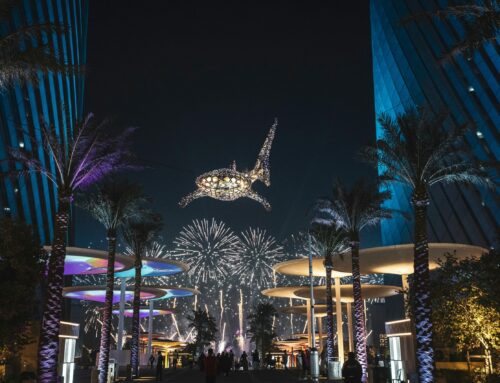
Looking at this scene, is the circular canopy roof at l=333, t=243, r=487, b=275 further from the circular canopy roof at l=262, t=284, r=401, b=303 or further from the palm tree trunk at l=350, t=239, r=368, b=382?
the circular canopy roof at l=262, t=284, r=401, b=303

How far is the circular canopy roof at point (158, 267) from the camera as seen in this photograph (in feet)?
131

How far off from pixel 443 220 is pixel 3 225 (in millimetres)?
38623

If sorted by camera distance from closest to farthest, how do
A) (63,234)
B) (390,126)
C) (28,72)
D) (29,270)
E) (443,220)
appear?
(28,72), (29,270), (63,234), (390,126), (443,220)

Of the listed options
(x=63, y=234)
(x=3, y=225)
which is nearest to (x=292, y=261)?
(x=63, y=234)

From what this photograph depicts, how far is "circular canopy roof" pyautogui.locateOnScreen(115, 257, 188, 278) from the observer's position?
40062 mm

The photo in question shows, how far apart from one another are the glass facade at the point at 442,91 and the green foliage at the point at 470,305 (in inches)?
429

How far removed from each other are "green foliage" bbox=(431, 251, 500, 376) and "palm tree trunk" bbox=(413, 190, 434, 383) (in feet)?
6.72

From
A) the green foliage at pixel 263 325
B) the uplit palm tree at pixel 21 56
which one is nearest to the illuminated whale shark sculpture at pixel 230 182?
the uplit palm tree at pixel 21 56

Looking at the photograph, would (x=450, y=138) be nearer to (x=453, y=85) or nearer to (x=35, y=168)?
(x=35, y=168)

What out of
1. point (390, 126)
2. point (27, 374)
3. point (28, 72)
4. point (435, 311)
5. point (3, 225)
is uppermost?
point (390, 126)

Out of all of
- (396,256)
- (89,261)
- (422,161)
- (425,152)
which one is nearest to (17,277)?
(422,161)

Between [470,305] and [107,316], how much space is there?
59.7ft

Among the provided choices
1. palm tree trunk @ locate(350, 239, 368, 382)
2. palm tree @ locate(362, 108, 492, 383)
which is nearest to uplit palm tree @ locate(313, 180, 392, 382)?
palm tree trunk @ locate(350, 239, 368, 382)

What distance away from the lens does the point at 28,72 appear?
14453 millimetres
